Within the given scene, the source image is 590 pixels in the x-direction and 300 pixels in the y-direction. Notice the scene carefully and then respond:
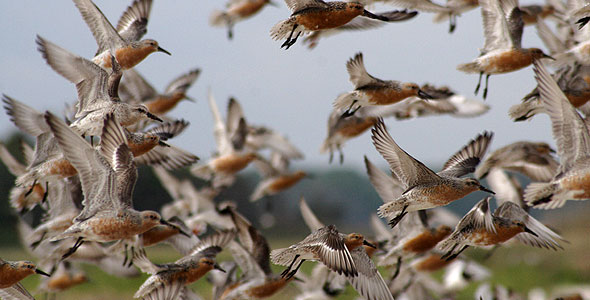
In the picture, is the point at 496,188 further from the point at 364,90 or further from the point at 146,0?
the point at 146,0

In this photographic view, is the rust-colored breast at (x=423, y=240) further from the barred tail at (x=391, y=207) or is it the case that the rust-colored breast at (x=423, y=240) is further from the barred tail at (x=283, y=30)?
the barred tail at (x=283, y=30)

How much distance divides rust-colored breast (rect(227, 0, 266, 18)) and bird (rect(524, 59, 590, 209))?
515 centimetres

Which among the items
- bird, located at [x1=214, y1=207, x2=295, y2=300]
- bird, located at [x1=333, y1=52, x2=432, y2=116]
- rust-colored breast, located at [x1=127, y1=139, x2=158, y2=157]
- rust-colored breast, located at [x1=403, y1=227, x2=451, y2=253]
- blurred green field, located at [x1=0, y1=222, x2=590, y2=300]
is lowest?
blurred green field, located at [x1=0, y1=222, x2=590, y2=300]

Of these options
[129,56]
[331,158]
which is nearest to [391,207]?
[129,56]

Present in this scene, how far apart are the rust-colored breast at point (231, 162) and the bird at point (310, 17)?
5195mm

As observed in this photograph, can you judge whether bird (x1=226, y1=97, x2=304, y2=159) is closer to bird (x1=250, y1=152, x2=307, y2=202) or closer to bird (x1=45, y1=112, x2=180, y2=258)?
bird (x1=250, y1=152, x2=307, y2=202)

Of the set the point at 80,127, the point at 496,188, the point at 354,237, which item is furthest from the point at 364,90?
the point at 496,188

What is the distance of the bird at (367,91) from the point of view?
6.11 m

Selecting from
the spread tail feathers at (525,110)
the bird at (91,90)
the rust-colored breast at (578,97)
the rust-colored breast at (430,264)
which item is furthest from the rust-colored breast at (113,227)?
the rust-colored breast at (578,97)

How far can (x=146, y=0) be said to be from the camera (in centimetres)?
820

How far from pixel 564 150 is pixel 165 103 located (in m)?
5.17

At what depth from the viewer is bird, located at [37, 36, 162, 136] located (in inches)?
224

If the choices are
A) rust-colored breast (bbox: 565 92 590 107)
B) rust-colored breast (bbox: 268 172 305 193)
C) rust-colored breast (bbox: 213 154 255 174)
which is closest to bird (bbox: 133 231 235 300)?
rust-colored breast (bbox: 565 92 590 107)

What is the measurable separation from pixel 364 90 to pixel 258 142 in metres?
6.17
